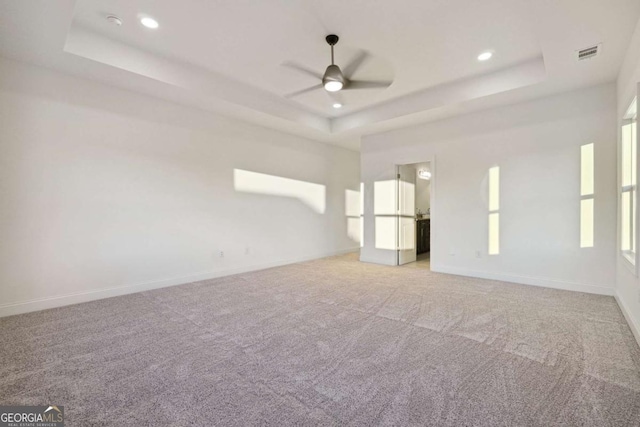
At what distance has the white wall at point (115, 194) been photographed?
319 centimetres

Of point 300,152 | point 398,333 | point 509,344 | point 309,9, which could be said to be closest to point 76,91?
point 309,9

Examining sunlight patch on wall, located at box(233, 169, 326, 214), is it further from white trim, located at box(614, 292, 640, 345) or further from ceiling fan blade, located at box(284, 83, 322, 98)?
white trim, located at box(614, 292, 640, 345)

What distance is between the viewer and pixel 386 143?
6.00 meters

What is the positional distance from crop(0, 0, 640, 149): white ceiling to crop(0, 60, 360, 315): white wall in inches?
14.5

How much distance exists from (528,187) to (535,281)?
1404 mm

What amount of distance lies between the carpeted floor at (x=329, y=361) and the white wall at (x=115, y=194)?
52 centimetres

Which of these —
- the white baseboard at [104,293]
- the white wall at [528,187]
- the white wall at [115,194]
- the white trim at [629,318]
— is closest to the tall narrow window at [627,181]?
the white wall at [528,187]

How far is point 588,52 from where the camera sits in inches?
119

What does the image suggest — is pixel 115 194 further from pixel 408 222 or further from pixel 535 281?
pixel 535 281

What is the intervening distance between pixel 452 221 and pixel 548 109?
213cm

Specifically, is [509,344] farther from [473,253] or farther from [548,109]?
[548,109]

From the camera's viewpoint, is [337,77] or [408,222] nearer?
[337,77]

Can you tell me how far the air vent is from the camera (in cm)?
296

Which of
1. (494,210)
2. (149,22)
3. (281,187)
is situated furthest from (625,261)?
(149,22)
